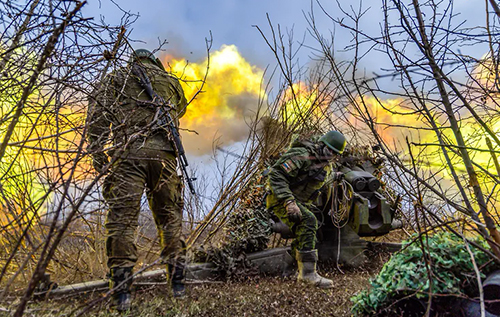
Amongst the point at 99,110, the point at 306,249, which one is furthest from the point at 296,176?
the point at 99,110

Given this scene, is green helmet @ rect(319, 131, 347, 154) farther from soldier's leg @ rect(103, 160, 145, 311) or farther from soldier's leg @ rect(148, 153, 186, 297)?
soldier's leg @ rect(103, 160, 145, 311)

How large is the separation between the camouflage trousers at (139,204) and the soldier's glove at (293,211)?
1.35m

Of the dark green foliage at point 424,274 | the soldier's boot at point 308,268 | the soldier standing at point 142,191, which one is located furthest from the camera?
the soldier's boot at point 308,268

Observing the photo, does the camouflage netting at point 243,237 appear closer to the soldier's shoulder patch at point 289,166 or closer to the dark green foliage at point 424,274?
the soldier's shoulder patch at point 289,166

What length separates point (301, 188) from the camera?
4.57 metres

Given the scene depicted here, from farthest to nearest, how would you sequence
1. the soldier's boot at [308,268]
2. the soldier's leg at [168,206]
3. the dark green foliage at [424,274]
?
the soldier's boot at [308,268] < the soldier's leg at [168,206] < the dark green foliage at [424,274]

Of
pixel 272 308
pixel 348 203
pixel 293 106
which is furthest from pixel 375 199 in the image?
pixel 272 308

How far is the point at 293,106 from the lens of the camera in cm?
530

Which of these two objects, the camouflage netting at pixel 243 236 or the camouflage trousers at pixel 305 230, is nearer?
the camouflage trousers at pixel 305 230

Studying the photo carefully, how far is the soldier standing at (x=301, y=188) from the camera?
4156mm

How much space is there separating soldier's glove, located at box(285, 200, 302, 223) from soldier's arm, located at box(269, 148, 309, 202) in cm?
8

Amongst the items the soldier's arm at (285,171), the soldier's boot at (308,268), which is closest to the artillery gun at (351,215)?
the soldier's boot at (308,268)

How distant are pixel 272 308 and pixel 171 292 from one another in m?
0.83

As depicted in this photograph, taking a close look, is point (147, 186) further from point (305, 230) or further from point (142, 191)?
point (305, 230)
